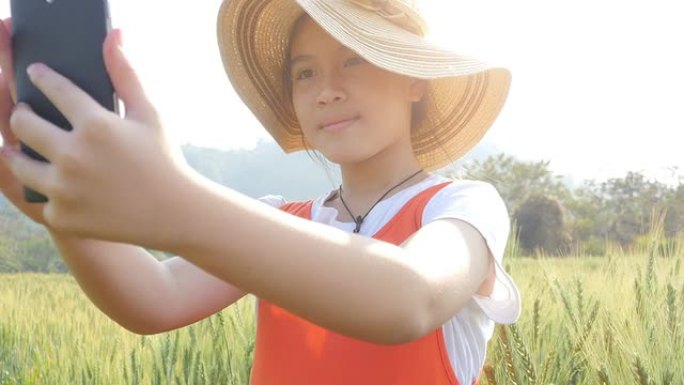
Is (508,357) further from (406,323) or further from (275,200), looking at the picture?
(406,323)

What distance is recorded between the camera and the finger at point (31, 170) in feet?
1.65

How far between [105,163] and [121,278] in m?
0.42

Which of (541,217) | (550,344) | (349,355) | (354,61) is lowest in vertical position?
(541,217)

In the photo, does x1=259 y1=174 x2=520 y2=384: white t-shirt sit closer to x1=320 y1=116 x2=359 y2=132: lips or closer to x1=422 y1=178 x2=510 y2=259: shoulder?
x1=422 y1=178 x2=510 y2=259: shoulder

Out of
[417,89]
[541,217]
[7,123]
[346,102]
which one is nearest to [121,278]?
[7,123]

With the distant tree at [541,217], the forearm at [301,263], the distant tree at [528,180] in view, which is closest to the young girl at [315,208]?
the forearm at [301,263]

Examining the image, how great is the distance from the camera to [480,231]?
83cm

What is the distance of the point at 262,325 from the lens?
1.08 m

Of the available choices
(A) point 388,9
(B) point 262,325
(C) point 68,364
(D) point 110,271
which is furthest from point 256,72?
(C) point 68,364

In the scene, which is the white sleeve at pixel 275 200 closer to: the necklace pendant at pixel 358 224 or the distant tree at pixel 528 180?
the necklace pendant at pixel 358 224

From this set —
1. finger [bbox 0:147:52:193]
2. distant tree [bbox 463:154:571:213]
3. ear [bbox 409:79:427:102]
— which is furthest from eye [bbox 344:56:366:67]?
distant tree [bbox 463:154:571:213]

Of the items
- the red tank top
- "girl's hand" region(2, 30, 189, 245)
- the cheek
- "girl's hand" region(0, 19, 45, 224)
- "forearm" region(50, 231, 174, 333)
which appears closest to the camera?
"girl's hand" region(2, 30, 189, 245)

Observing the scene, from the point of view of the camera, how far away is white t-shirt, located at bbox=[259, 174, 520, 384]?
86cm

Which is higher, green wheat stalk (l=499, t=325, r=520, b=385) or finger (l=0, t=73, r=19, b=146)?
finger (l=0, t=73, r=19, b=146)
